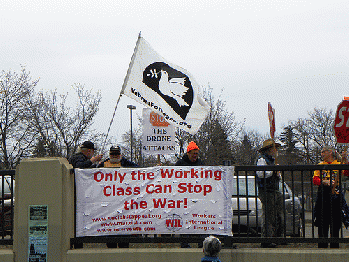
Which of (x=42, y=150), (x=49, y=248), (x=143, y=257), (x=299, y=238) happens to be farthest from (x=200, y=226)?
(x=42, y=150)

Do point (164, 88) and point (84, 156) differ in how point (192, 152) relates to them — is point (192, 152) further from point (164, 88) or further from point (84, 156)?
point (84, 156)

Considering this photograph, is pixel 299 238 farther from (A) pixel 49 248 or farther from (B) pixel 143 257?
(A) pixel 49 248

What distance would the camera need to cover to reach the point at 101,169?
6.47m

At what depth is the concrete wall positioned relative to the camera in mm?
6113

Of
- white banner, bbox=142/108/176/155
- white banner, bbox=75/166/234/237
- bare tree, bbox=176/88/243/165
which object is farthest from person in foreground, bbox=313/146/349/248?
bare tree, bbox=176/88/243/165

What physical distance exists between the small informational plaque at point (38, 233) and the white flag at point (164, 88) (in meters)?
2.36

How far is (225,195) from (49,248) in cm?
246

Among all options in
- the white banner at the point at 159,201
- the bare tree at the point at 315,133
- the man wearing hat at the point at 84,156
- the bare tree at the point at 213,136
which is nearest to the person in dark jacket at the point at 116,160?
the man wearing hat at the point at 84,156

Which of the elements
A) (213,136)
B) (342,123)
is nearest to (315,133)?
(213,136)

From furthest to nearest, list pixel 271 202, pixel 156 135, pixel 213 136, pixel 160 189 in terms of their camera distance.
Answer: pixel 213 136 → pixel 156 135 → pixel 271 202 → pixel 160 189

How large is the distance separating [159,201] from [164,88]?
7.73 feet

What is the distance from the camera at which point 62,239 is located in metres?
6.29

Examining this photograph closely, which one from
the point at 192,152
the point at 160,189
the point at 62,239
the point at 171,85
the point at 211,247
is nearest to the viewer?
the point at 211,247

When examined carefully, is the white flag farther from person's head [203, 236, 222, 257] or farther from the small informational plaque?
person's head [203, 236, 222, 257]
